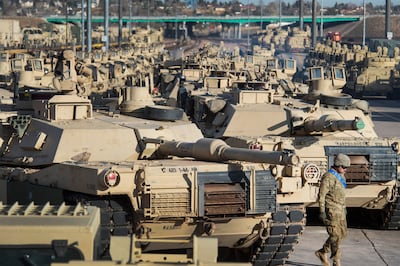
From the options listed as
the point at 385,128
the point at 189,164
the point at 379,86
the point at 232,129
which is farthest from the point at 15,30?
the point at 189,164

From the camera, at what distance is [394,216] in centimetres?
2009

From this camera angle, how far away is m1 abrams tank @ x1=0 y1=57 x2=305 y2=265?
48.9 ft

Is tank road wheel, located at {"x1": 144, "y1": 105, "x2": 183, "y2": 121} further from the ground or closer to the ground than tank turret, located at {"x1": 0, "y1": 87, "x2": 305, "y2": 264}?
further from the ground

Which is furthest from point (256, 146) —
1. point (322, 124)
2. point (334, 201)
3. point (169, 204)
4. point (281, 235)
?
point (169, 204)

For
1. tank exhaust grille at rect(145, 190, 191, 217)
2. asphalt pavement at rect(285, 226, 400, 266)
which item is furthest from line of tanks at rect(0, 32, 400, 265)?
asphalt pavement at rect(285, 226, 400, 266)

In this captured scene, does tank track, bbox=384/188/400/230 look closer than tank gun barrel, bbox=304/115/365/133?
No

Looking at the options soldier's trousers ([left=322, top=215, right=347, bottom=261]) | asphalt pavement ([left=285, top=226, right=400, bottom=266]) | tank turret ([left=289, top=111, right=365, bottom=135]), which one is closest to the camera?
soldier's trousers ([left=322, top=215, right=347, bottom=261])

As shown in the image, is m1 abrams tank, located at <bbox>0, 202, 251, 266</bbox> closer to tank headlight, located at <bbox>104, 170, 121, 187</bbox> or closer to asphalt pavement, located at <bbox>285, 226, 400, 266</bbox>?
tank headlight, located at <bbox>104, 170, 121, 187</bbox>

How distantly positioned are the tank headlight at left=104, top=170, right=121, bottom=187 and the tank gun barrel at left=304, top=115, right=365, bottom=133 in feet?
15.2

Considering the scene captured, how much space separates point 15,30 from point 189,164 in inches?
3367

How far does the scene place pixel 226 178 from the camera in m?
15.1

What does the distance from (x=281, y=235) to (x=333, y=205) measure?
0.90 metres

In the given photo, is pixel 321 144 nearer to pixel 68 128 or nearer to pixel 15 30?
pixel 68 128

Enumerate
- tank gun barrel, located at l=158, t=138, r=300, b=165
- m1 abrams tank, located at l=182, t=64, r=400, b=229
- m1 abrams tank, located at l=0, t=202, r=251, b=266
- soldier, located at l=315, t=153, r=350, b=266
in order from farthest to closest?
m1 abrams tank, located at l=182, t=64, r=400, b=229
soldier, located at l=315, t=153, r=350, b=266
tank gun barrel, located at l=158, t=138, r=300, b=165
m1 abrams tank, located at l=0, t=202, r=251, b=266
